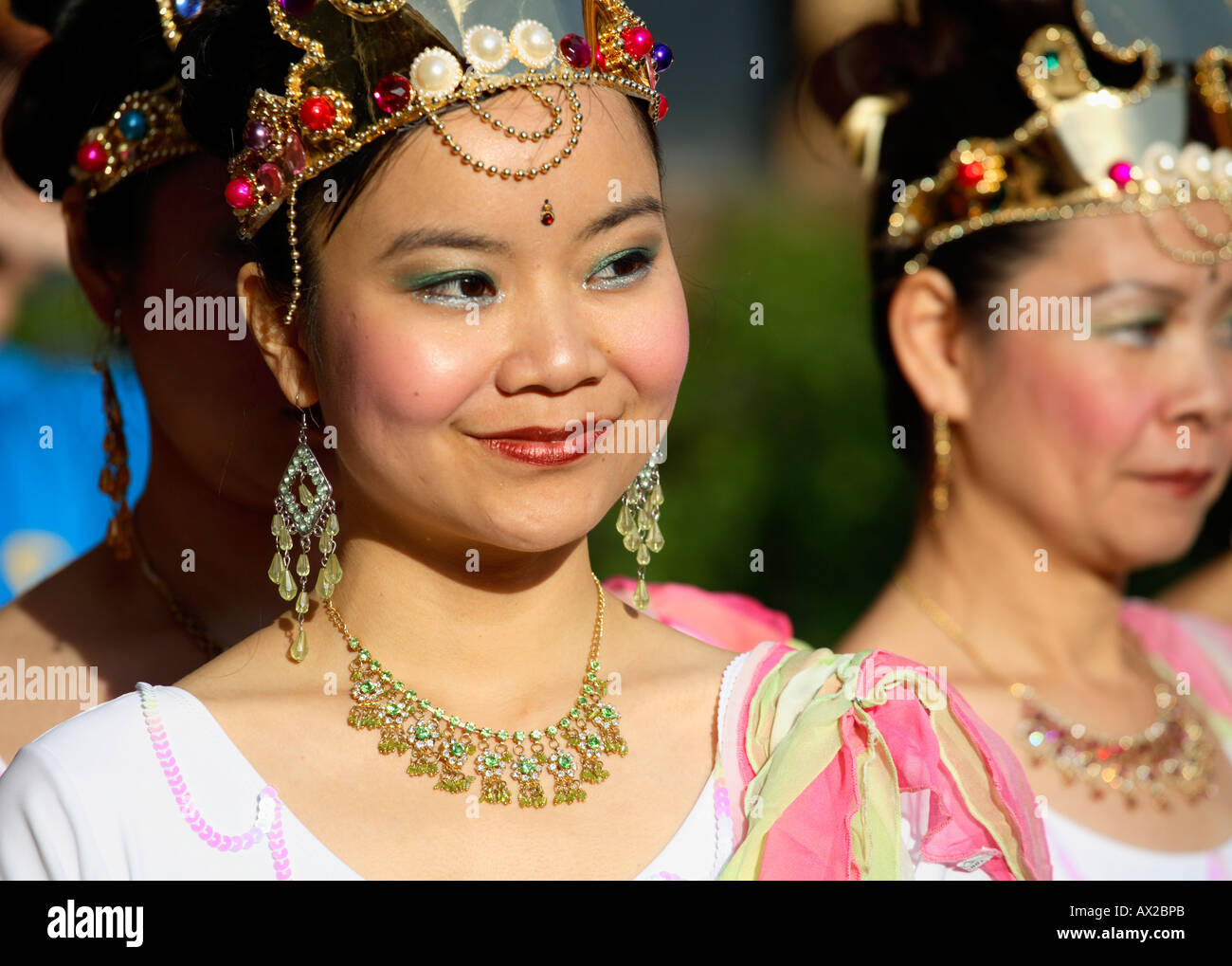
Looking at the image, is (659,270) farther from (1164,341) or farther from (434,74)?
(1164,341)

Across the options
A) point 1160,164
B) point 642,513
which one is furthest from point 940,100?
point 642,513

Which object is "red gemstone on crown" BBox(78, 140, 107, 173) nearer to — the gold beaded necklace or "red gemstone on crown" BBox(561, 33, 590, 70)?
"red gemstone on crown" BBox(561, 33, 590, 70)

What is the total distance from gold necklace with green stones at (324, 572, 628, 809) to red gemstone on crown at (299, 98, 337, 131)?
1.94 ft

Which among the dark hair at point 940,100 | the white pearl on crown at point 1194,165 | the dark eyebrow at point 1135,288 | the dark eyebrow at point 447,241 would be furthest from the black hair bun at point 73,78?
the white pearl on crown at point 1194,165

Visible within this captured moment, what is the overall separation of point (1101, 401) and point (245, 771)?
179 centimetres

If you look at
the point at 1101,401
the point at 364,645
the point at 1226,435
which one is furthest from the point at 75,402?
the point at 1226,435

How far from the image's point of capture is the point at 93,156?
7.70ft

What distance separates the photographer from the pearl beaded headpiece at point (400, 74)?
1.66m

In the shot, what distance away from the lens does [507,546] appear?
1.68 m

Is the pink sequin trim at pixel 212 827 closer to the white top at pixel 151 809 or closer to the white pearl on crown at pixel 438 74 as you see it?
the white top at pixel 151 809

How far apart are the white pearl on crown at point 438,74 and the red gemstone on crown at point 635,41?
23 centimetres

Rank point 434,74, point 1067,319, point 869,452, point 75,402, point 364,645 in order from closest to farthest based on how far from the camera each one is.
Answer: point 434,74
point 364,645
point 1067,319
point 75,402
point 869,452

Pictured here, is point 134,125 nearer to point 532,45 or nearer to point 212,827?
point 532,45

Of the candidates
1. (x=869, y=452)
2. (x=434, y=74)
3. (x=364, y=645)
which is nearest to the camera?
(x=434, y=74)
